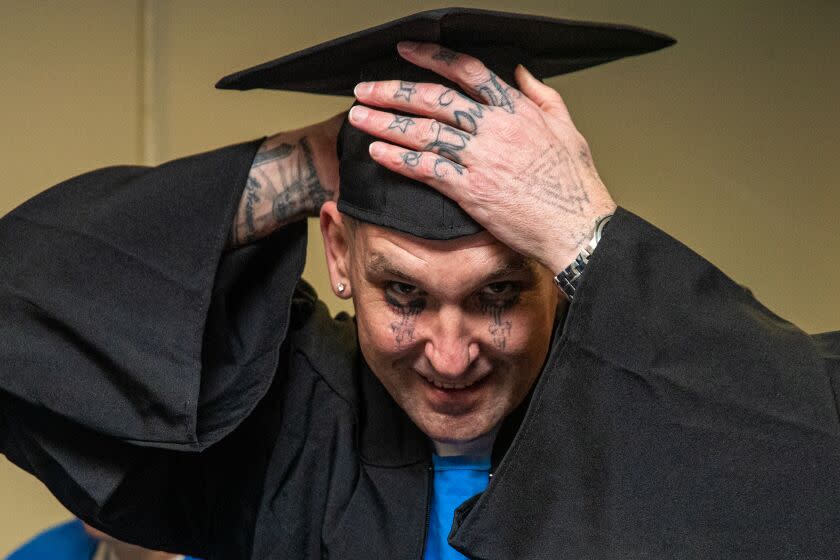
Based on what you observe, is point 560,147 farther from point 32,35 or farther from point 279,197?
point 32,35

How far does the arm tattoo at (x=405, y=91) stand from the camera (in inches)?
51.8

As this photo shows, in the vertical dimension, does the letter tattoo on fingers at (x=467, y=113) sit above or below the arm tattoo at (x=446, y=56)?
below

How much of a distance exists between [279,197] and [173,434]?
0.37 m

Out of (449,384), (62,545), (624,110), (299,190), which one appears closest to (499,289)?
Answer: (449,384)

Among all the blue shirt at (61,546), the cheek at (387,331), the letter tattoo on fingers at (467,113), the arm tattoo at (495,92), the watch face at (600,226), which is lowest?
the blue shirt at (61,546)

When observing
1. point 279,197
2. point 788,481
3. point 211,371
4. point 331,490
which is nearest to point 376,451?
point 331,490

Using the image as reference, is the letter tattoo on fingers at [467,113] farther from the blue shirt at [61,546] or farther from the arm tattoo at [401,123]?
the blue shirt at [61,546]

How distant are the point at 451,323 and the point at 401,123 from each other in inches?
9.9

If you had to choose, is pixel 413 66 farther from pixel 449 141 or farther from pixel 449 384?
pixel 449 384

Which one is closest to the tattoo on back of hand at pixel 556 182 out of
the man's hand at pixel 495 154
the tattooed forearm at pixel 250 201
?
the man's hand at pixel 495 154

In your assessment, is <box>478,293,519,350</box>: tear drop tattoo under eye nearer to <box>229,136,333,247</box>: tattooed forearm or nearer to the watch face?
the watch face

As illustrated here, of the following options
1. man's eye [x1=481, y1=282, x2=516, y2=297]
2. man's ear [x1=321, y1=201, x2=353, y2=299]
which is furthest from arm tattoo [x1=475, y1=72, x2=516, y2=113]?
man's ear [x1=321, y1=201, x2=353, y2=299]

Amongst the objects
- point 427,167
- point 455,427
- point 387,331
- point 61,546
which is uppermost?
point 427,167

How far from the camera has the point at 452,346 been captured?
138 cm
